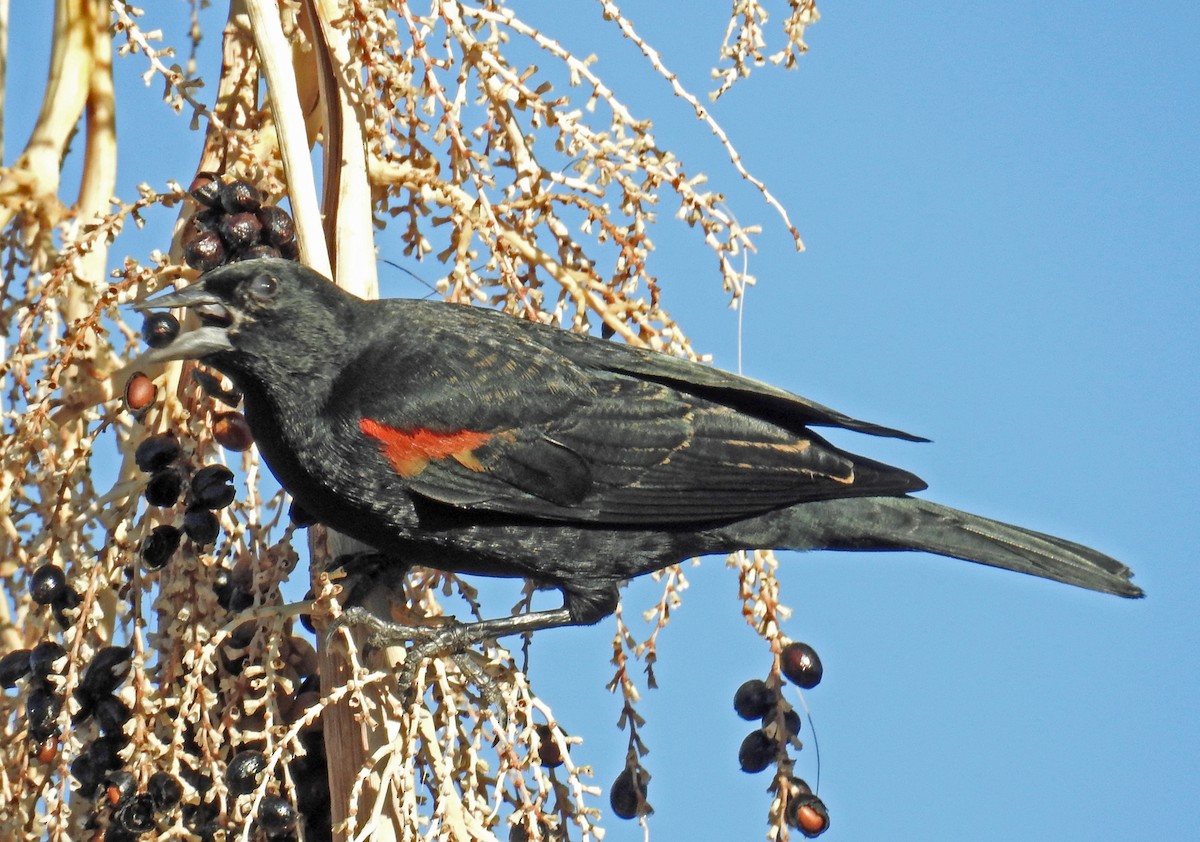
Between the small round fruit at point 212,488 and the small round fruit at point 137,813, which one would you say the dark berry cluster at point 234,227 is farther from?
the small round fruit at point 137,813

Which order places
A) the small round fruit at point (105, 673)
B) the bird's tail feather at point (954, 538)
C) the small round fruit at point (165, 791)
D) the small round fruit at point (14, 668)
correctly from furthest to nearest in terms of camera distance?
the bird's tail feather at point (954, 538)
the small round fruit at point (14, 668)
the small round fruit at point (105, 673)
the small round fruit at point (165, 791)

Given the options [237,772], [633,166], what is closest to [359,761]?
[237,772]

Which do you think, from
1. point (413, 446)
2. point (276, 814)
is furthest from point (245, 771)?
point (413, 446)

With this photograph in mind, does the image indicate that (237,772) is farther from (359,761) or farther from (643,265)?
(643,265)

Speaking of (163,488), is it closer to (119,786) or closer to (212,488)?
(212,488)

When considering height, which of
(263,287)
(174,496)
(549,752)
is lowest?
(549,752)

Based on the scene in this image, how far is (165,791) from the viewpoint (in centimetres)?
211

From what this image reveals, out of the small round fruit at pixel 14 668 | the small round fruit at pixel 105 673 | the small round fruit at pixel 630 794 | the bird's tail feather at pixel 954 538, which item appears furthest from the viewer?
the bird's tail feather at pixel 954 538

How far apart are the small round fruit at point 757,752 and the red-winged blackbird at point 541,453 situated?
0.38 meters

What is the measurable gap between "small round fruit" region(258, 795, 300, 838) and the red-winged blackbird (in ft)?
1.61

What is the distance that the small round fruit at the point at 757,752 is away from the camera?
260 cm

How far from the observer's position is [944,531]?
2.87 m

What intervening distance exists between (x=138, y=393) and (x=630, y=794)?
1.20 metres

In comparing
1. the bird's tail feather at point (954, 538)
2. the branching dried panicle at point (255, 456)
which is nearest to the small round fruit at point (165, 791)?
the branching dried panicle at point (255, 456)
